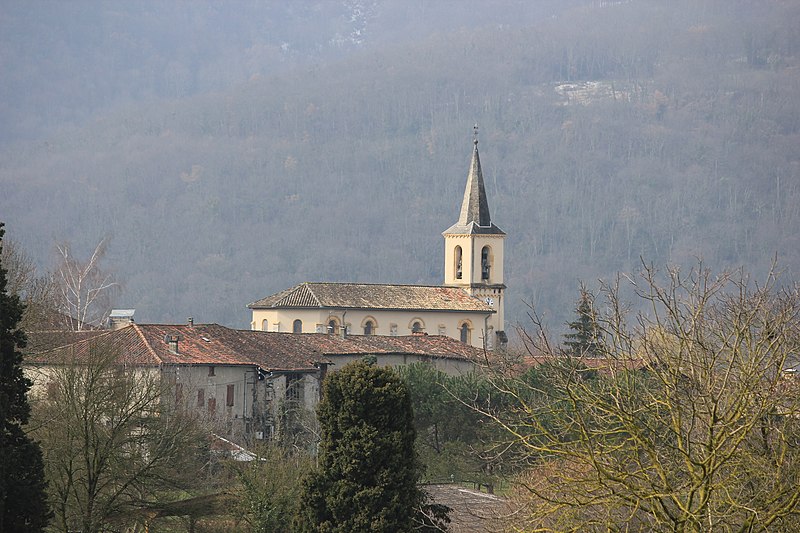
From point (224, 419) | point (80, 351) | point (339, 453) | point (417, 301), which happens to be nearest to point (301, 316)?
point (417, 301)

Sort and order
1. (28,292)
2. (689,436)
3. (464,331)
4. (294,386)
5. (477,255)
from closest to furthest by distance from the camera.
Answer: (689,436) → (28,292) → (294,386) → (464,331) → (477,255)

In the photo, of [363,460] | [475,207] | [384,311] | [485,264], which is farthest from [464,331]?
[363,460]

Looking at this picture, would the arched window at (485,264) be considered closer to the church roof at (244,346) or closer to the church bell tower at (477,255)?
the church bell tower at (477,255)

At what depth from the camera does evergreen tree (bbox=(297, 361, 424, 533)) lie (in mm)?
26156

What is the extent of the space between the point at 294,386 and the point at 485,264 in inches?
1786

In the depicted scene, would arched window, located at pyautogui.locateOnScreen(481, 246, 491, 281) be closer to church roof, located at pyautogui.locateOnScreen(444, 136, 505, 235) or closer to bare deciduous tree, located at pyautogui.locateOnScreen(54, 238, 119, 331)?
church roof, located at pyautogui.locateOnScreen(444, 136, 505, 235)

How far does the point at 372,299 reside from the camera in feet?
306

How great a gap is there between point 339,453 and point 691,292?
11.8 metres

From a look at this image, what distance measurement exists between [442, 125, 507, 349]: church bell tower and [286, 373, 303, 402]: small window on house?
125 ft

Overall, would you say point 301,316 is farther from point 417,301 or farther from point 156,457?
point 156,457

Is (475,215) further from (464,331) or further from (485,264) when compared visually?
(464,331)

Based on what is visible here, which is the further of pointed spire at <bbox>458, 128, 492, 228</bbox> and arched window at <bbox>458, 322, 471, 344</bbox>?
pointed spire at <bbox>458, 128, 492, 228</bbox>

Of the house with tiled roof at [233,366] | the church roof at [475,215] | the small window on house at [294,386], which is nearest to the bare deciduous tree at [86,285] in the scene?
the house with tiled roof at [233,366]

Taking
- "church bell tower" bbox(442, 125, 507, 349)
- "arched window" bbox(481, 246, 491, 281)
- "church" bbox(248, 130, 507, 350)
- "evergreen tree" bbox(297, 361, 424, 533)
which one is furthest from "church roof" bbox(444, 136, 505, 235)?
"evergreen tree" bbox(297, 361, 424, 533)
